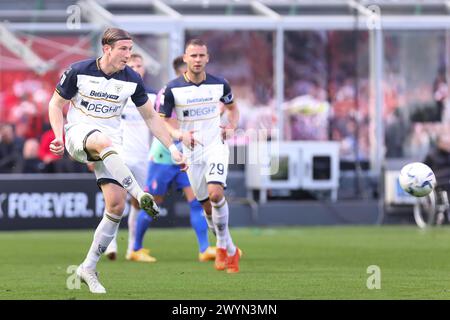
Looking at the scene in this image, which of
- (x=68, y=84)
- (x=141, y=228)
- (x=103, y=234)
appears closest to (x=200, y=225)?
(x=141, y=228)

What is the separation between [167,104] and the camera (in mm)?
14352

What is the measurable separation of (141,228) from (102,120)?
4.74 metres

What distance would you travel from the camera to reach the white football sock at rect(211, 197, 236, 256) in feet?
45.6

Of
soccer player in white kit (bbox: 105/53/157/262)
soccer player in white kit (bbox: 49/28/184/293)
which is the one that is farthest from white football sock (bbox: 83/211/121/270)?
soccer player in white kit (bbox: 105/53/157/262)

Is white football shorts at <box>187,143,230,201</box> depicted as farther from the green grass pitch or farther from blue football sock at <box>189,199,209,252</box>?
blue football sock at <box>189,199,209,252</box>

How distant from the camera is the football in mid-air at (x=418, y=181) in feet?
44.9

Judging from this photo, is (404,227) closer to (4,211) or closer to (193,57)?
(4,211)

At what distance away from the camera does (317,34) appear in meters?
28.5

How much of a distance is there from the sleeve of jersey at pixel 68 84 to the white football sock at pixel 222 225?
2783mm

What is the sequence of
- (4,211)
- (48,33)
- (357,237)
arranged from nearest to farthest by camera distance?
1. (357,237)
2. (4,211)
3. (48,33)

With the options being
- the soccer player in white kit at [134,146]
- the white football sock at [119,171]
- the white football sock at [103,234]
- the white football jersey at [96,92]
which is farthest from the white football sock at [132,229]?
the white football sock at [119,171]
